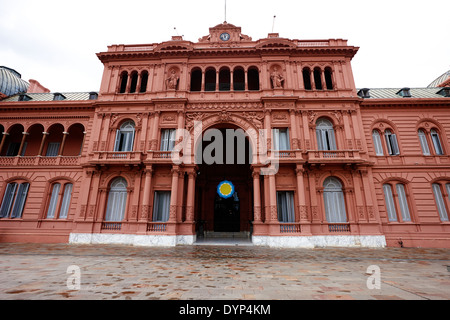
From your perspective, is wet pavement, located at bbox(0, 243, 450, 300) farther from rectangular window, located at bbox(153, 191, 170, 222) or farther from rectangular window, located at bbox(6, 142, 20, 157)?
rectangular window, located at bbox(6, 142, 20, 157)

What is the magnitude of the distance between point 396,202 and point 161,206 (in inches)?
760

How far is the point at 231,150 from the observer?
67.5ft

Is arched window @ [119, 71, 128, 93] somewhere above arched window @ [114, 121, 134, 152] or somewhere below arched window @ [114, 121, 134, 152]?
above

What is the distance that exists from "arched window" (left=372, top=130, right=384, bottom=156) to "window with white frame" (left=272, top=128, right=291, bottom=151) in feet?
25.9

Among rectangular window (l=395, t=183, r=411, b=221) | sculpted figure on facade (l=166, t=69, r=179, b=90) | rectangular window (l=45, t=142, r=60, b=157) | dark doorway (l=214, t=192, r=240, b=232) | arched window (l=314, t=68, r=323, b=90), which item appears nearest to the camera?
rectangular window (l=395, t=183, r=411, b=221)

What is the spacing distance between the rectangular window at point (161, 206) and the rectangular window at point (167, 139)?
3.90 meters

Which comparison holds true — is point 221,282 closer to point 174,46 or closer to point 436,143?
point 174,46

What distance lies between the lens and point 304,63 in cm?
2008

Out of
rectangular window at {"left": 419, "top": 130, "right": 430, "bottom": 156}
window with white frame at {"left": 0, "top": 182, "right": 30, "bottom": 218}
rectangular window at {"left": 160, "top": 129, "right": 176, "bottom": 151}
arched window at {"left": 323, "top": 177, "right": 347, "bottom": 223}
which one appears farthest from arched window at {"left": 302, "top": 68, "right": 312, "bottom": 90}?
window with white frame at {"left": 0, "top": 182, "right": 30, "bottom": 218}

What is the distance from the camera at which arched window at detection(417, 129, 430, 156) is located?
18153mm

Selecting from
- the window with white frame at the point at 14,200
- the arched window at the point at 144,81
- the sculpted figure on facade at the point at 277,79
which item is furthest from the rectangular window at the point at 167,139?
the window with white frame at the point at 14,200

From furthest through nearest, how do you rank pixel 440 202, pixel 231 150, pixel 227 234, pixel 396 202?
pixel 227 234
pixel 231 150
pixel 396 202
pixel 440 202

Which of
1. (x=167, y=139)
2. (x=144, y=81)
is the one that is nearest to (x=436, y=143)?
(x=167, y=139)
